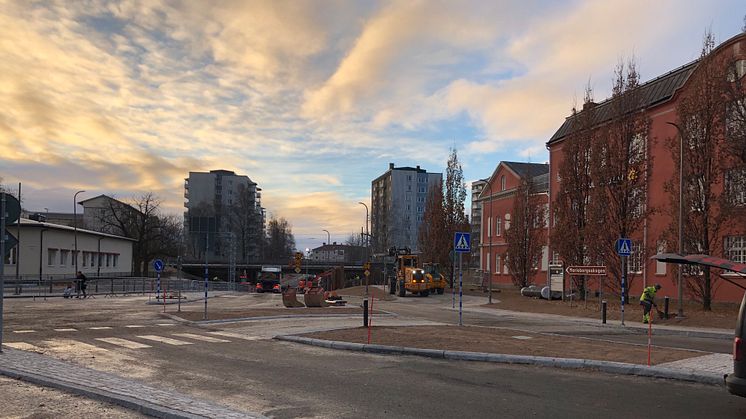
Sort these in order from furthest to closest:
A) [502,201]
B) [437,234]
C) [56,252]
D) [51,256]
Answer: [502,201]
[437,234]
[56,252]
[51,256]

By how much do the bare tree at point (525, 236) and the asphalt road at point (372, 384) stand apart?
37.4 m

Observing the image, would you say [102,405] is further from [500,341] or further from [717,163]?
[717,163]

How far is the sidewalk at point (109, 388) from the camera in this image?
23.1 ft

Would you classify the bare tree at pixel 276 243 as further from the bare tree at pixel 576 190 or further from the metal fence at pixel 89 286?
the bare tree at pixel 576 190

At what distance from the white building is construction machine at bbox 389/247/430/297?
2986 centimetres

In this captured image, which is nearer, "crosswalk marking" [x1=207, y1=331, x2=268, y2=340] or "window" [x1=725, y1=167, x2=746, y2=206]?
"crosswalk marking" [x1=207, y1=331, x2=268, y2=340]

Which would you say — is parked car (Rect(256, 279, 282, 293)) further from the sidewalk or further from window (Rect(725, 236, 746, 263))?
the sidewalk

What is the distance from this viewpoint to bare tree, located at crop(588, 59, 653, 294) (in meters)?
32.7

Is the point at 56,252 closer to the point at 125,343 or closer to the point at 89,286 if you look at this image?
the point at 89,286

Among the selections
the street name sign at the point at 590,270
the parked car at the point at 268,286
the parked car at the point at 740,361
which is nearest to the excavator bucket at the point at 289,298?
the street name sign at the point at 590,270

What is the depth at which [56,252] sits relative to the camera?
53.3 meters

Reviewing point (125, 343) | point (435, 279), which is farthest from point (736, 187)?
point (125, 343)

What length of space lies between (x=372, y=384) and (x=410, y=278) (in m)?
35.0

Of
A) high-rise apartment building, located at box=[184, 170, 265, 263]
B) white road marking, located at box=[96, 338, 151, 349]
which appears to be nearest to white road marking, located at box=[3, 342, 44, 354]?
white road marking, located at box=[96, 338, 151, 349]
